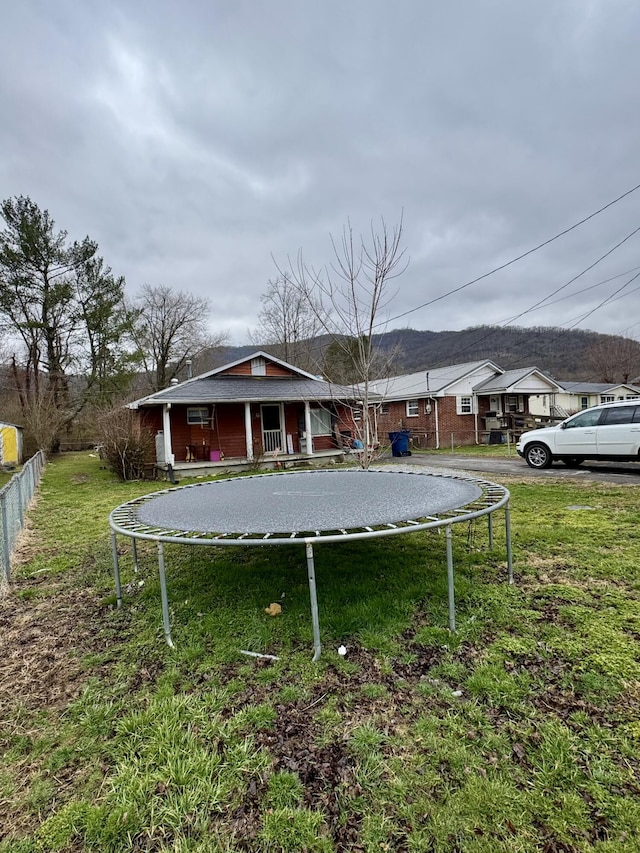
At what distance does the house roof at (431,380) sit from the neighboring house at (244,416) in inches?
222

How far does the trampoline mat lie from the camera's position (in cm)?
327

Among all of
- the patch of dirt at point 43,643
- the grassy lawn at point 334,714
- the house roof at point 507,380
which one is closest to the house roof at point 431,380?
the house roof at point 507,380

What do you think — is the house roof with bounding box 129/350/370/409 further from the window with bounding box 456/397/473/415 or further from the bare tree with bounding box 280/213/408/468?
the window with bounding box 456/397/473/415

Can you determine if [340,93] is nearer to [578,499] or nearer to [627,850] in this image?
[578,499]

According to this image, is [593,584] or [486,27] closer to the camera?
[593,584]

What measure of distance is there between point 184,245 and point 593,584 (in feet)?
69.4

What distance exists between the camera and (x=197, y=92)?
9703 millimetres

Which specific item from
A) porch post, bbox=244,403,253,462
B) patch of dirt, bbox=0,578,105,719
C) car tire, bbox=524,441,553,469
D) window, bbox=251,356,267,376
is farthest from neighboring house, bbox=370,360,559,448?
patch of dirt, bbox=0,578,105,719

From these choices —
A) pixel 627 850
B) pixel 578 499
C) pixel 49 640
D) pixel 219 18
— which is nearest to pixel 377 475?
pixel 578 499

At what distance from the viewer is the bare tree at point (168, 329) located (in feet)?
101

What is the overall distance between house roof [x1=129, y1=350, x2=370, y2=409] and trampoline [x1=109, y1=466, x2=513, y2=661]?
7.49 metres

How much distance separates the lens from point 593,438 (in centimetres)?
981

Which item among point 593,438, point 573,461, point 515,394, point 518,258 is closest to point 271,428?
point 573,461

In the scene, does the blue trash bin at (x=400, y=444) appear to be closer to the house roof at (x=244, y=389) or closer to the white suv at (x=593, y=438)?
the house roof at (x=244, y=389)
